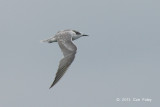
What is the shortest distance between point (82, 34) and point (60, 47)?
24.2 ft

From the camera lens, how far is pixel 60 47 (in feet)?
171

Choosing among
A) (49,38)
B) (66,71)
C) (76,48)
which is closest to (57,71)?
(66,71)

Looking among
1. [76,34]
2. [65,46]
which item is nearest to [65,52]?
[65,46]

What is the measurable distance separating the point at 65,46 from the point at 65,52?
1.36 m

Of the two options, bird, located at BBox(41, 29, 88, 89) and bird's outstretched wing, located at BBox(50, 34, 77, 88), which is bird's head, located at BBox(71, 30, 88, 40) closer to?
bird, located at BBox(41, 29, 88, 89)

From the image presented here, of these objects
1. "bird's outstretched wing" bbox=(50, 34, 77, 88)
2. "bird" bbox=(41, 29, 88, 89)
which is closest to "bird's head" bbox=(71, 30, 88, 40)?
"bird" bbox=(41, 29, 88, 89)

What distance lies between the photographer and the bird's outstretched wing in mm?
46069

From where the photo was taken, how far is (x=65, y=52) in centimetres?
5059

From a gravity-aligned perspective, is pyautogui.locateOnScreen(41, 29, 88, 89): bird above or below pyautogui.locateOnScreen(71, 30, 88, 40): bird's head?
above

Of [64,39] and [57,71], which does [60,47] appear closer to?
[64,39]

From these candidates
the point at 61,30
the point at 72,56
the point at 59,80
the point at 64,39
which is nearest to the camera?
the point at 59,80

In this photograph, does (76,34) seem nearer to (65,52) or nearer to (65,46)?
(65,46)

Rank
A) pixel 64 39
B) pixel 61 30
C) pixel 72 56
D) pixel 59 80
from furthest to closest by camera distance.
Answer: pixel 61 30
pixel 64 39
pixel 72 56
pixel 59 80

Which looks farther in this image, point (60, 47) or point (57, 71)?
point (60, 47)
